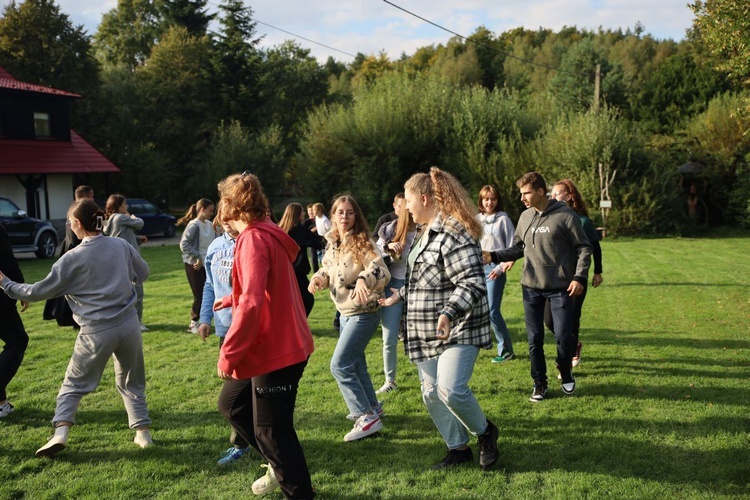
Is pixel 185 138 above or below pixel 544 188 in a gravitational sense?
above

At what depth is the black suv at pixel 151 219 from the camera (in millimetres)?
26609

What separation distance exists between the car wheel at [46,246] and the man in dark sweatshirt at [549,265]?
17742 mm

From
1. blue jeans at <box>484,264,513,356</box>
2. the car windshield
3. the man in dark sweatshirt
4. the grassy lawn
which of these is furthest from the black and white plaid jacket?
the car windshield

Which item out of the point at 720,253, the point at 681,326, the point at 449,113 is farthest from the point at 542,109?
the point at 681,326

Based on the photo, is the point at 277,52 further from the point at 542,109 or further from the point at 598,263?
the point at 598,263

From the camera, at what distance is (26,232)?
756 inches

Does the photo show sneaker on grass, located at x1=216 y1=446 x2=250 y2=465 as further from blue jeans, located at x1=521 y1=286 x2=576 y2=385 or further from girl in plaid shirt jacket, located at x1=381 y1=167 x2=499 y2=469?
blue jeans, located at x1=521 y1=286 x2=576 y2=385

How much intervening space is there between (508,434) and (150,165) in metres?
33.5

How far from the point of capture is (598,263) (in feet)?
24.3

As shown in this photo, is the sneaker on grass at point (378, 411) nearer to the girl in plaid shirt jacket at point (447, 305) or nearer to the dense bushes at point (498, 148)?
the girl in plaid shirt jacket at point (447, 305)

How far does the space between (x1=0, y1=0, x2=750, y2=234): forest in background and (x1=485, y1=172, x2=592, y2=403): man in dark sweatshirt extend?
18.0m

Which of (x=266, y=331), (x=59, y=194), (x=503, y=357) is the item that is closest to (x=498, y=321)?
(x=503, y=357)

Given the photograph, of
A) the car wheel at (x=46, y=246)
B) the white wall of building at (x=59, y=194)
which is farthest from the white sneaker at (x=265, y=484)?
the white wall of building at (x=59, y=194)

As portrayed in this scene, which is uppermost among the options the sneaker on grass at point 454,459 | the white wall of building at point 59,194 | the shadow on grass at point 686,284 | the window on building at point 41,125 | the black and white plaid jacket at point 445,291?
the window on building at point 41,125
